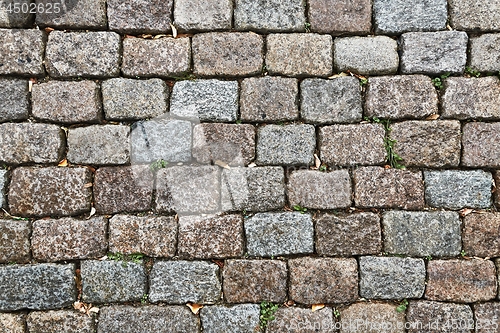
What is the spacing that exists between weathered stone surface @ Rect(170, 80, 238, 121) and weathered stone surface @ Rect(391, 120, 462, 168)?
1.20 m

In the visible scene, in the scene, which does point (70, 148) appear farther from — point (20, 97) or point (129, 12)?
point (129, 12)

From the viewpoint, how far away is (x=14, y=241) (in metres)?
2.91

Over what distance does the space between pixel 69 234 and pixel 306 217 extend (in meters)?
1.65

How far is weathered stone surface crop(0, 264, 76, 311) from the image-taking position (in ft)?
9.53

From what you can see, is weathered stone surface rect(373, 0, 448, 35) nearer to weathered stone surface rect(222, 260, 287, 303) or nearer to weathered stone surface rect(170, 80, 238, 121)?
weathered stone surface rect(170, 80, 238, 121)

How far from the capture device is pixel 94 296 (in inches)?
116

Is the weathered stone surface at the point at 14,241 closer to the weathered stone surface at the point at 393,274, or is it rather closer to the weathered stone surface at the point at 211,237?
the weathered stone surface at the point at 211,237

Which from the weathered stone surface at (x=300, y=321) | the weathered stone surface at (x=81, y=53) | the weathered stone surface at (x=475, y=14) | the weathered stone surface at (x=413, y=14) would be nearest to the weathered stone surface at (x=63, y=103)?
the weathered stone surface at (x=81, y=53)

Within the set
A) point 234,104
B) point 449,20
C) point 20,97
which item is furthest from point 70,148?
point 449,20

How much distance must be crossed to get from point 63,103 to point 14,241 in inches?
39.8

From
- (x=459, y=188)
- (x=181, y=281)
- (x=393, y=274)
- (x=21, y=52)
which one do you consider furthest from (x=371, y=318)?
(x=21, y=52)

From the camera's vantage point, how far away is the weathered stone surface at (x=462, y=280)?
117 inches

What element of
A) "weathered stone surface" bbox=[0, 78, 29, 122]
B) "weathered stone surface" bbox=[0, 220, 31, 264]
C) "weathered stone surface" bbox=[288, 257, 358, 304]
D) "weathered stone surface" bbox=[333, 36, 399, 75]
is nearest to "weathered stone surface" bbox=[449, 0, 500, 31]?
"weathered stone surface" bbox=[333, 36, 399, 75]

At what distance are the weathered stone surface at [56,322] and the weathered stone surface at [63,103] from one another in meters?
1.35
